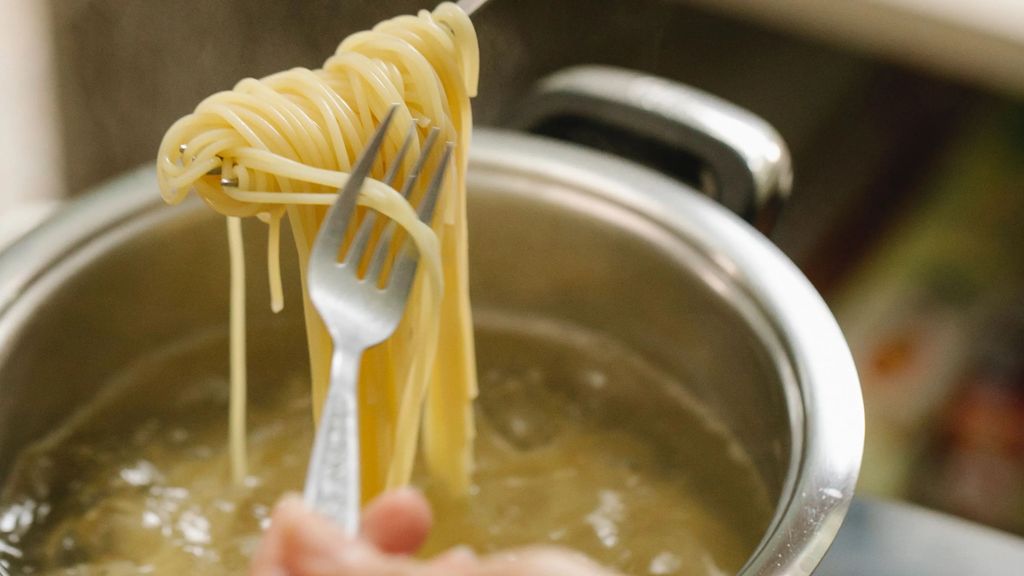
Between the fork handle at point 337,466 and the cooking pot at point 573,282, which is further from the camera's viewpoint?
the cooking pot at point 573,282

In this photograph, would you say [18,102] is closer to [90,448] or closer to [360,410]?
[90,448]

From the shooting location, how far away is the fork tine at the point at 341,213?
650 mm

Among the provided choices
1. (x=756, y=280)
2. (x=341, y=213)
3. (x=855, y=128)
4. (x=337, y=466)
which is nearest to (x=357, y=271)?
(x=341, y=213)

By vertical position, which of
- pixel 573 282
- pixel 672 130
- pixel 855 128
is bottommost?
pixel 855 128

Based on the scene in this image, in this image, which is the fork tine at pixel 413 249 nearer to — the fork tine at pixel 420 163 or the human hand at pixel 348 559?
the fork tine at pixel 420 163

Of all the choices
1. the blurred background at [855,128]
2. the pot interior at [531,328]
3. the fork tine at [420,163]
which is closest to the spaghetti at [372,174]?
the fork tine at [420,163]

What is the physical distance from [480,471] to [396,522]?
54 centimetres

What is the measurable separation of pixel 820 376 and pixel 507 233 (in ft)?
1.15

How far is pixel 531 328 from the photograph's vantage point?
3.52 ft

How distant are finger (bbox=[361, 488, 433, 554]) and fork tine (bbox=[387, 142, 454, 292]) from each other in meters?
0.25

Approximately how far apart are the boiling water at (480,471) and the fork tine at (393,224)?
305mm

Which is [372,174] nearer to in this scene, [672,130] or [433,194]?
[433,194]

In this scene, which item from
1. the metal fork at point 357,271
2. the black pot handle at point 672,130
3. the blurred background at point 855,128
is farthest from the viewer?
the blurred background at point 855,128

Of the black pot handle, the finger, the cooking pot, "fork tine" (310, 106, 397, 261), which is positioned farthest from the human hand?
the black pot handle
